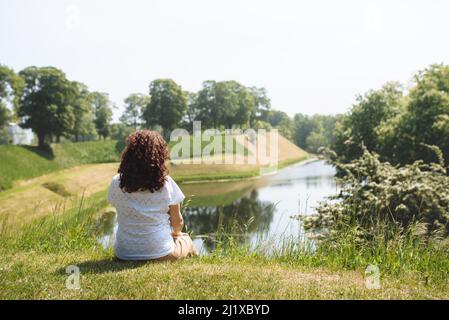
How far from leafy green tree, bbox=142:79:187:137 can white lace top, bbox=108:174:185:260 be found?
2198 inches

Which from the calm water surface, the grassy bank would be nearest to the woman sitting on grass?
the grassy bank

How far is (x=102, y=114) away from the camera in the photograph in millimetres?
64812

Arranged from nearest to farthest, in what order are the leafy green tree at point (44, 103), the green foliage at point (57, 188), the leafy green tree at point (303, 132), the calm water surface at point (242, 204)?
the calm water surface at point (242, 204) → the green foliage at point (57, 188) → the leafy green tree at point (44, 103) → the leafy green tree at point (303, 132)

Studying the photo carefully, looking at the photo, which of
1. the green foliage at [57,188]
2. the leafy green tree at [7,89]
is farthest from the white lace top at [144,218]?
the leafy green tree at [7,89]

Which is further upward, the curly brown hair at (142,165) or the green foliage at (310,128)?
the green foliage at (310,128)

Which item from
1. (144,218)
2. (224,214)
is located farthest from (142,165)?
(224,214)

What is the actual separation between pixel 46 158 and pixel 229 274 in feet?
115

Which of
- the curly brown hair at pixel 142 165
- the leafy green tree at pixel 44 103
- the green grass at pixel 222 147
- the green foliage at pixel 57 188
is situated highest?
the leafy green tree at pixel 44 103

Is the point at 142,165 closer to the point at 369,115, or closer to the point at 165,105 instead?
the point at 369,115

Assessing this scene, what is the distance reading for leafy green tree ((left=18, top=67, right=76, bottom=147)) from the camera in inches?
1451

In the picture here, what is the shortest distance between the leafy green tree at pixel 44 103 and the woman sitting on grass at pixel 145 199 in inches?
1404

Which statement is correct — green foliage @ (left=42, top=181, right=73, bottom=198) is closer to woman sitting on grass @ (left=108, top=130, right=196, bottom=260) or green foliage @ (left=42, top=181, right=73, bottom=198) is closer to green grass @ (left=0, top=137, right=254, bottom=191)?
green grass @ (left=0, top=137, right=254, bottom=191)

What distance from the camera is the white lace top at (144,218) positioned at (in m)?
4.56

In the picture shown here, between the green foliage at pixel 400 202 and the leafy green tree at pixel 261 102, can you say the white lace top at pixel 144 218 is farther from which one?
the leafy green tree at pixel 261 102
